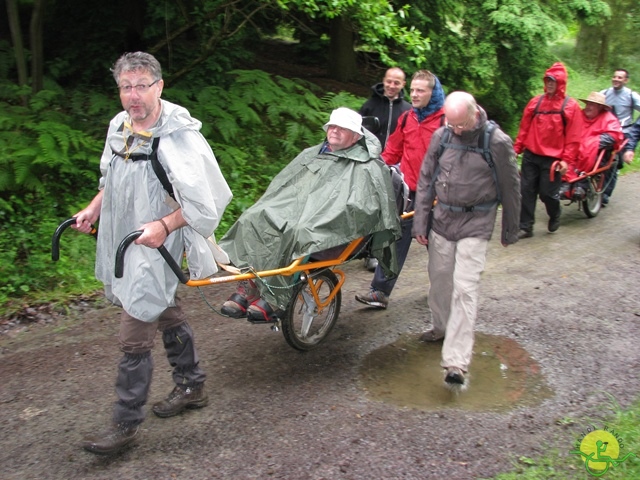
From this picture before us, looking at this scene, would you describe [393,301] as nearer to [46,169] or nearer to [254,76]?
[46,169]

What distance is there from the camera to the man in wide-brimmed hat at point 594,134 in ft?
30.3

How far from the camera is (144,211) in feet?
12.6

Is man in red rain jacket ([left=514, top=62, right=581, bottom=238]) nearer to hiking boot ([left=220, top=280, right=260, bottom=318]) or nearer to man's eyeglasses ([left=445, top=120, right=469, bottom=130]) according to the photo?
man's eyeglasses ([left=445, top=120, right=469, bottom=130])

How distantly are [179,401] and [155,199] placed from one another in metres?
1.48

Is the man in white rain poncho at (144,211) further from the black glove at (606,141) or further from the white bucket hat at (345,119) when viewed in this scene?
the black glove at (606,141)

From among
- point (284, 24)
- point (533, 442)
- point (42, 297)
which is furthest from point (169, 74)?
point (533, 442)

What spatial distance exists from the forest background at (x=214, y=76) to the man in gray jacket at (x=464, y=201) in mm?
3602

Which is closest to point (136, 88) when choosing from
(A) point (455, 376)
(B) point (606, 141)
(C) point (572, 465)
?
(A) point (455, 376)

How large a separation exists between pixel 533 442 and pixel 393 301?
2519 millimetres

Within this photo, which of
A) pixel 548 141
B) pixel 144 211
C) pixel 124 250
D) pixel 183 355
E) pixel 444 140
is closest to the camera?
pixel 124 250

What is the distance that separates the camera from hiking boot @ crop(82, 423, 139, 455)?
3.95 metres

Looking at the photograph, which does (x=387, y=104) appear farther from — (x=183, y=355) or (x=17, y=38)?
(x=17, y=38)

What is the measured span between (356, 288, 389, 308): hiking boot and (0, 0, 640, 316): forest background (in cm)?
246

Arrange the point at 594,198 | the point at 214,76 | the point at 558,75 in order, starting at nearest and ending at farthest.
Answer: the point at 558,75 → the point at 594,198 → the point at 214,76
